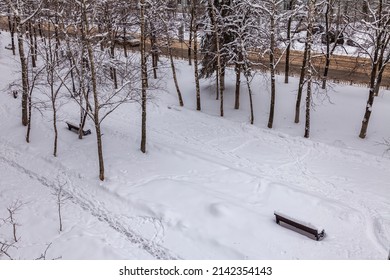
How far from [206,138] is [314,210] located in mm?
A: 8101

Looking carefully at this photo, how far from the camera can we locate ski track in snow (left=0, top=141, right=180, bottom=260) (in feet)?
40.9

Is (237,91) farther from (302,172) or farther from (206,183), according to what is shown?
(206,183)

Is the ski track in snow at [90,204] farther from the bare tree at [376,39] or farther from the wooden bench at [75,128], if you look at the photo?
the bare tree at [376,39]

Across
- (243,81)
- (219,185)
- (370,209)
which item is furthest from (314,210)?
(243,81)

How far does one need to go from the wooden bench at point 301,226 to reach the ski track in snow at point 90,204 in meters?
3.66

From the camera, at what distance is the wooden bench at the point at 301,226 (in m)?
12.2

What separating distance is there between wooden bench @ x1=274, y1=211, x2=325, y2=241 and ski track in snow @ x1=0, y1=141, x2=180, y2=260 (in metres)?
3.66

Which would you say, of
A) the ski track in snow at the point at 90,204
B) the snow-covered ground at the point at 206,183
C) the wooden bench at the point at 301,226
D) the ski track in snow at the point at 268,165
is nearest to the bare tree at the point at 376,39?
the snow-covered ground at the point at 206,183

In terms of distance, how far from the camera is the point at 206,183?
15906mm

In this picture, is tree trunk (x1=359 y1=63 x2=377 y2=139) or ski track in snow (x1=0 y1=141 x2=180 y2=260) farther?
tree trunk (x1=359 y1=63 x2=377 y2=139)

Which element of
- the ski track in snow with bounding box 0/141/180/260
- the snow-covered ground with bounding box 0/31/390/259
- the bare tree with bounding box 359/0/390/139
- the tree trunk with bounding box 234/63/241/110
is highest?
the bare tree with bounding box 359/0/390/139

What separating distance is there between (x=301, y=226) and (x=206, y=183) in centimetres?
468

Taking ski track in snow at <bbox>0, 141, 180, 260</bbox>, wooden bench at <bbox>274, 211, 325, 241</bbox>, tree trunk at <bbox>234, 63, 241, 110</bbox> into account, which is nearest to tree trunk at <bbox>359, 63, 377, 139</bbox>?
tree trunk at <bbox>234, 63, 241, 110</bbox>

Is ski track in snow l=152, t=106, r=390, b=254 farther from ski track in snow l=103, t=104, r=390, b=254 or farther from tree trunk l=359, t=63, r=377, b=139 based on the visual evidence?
tree trunk l=359, t=63, r=377, b=139
